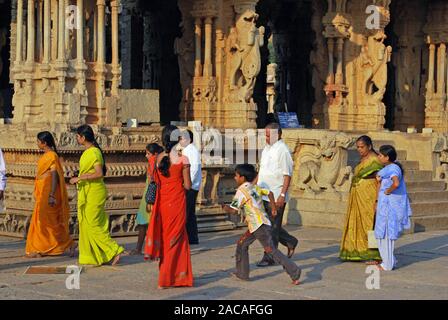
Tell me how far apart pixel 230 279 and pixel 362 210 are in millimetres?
2111

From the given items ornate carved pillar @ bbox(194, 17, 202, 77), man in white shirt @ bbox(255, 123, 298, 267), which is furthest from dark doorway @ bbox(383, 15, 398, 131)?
man in white shirt @ bbox(255, 123, 298, 267)

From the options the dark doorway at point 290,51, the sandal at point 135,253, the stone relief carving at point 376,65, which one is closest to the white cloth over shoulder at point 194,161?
the sandal at point 135,253

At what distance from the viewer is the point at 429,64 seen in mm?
22484

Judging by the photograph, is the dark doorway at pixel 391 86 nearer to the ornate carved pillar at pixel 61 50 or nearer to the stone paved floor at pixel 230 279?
the ornate carved pillar at pixel 61 50

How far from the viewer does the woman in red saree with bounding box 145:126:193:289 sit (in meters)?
8.39

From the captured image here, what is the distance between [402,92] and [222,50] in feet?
21.1

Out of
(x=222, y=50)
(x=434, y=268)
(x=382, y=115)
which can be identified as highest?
(x=222, y=50)

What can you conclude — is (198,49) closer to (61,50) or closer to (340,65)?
(340,65)

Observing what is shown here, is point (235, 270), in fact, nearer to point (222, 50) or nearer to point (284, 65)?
point (222, 50)

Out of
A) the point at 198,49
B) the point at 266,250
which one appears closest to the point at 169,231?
the point at 266,250

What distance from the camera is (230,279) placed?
910 cm

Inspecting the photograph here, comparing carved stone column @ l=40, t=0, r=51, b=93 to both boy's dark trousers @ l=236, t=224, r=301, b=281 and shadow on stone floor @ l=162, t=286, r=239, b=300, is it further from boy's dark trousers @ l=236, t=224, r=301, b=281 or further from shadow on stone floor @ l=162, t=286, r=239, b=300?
shadow on stone floor @ l=162, t=286, r=239, b=300

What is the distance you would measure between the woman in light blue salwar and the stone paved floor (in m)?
0.29

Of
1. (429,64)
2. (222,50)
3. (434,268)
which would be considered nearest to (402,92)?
(429,64)
